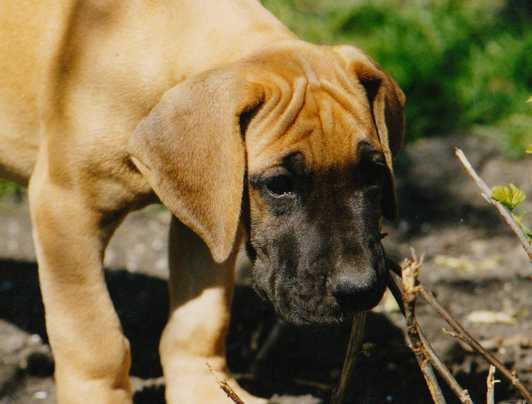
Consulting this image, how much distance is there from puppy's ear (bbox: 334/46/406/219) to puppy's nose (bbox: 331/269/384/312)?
0.48 meters

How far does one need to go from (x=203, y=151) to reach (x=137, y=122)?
1.23 ft

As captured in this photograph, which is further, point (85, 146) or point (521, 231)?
point (85, 146)

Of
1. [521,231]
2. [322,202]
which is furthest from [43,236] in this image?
[521,231]

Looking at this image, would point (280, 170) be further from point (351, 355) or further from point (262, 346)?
point (262, 346)

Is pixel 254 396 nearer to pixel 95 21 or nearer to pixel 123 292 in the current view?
pixel 123 292

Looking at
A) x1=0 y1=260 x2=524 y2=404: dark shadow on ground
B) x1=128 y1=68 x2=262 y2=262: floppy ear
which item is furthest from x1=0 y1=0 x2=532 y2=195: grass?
x1=128 y1=68 x2=262 y2=262: floppy ear

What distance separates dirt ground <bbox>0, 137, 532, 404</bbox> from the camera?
177 inches

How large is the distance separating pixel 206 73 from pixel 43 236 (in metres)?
0.89

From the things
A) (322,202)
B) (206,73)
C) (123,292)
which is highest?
(206,73)

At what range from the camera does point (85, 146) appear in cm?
379

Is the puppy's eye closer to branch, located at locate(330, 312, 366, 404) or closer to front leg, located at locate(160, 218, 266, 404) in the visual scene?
branch, located at locate(330, 312, 366, 404)

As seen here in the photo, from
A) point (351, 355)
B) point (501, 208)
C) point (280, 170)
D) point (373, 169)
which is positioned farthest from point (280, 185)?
point (501, 208)

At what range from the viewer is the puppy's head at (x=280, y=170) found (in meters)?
3.45

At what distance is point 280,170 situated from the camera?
11.4ft
